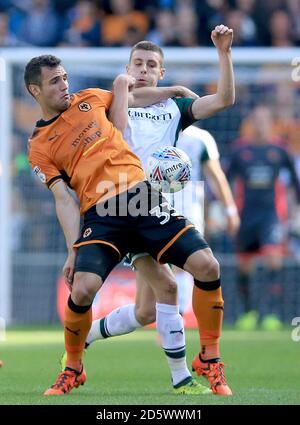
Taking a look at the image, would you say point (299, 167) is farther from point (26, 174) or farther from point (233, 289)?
point (26, 174)

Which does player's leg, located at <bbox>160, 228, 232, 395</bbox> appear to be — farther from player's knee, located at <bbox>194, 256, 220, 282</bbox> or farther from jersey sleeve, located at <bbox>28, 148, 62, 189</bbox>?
jersey sleeve, located at <bbox>28, 148, 62, 189</bbox>

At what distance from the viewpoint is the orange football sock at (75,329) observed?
269 inches

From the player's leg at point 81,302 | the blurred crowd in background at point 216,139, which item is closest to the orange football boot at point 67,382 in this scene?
the player's leg at point 81,302

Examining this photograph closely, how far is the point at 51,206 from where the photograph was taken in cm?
1466

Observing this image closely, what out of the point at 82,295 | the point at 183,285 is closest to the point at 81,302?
the point at 82,295

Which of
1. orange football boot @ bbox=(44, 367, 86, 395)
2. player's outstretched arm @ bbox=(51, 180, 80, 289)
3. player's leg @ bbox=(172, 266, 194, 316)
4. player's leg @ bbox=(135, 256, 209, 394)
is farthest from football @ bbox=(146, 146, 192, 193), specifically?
player's leg @ bbox=(172, 266, 194, 316)

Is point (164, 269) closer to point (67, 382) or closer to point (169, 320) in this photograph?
point (169, 320)

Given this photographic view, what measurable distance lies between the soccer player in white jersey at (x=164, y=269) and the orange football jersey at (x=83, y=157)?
1.67ft

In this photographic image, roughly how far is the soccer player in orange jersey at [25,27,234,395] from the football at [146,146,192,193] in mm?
220

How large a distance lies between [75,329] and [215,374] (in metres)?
0.89

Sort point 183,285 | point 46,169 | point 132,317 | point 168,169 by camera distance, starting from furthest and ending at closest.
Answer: point 183,285 → point 132,317 → point 168,169 → point 46,169

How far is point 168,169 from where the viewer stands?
7.27m

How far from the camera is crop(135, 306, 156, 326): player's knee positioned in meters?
8.06

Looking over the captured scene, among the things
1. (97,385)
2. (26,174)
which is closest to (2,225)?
(26,174)
